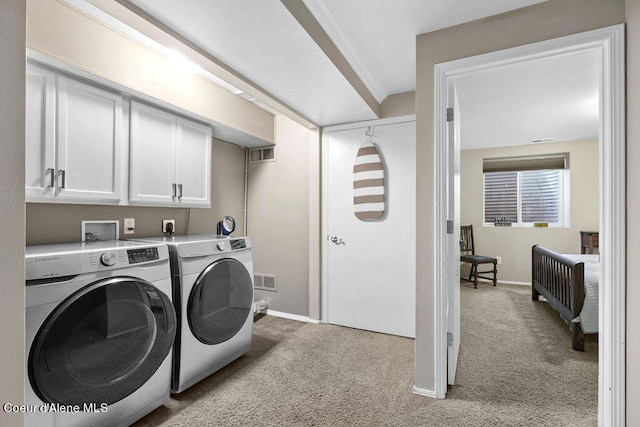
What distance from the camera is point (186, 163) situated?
2.46 m

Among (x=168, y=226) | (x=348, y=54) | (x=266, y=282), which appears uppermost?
(x=348, y=54)

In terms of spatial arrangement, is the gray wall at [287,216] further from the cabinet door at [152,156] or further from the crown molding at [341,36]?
the cabinet door at [152,156]

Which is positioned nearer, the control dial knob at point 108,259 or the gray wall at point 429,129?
the control dial knob at point 108,259

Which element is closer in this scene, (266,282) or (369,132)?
(369,132)

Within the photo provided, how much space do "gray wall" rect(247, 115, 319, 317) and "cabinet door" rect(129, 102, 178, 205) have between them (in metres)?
1.20

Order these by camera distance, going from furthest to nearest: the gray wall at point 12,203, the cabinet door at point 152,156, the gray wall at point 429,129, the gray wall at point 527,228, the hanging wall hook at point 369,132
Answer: the gray wall at point 527,228 < the hanging wall hook at point 369,132 < the cabinet door at point 152,156 < the gray wall at point 429,129 < the gray wall at point 12,203

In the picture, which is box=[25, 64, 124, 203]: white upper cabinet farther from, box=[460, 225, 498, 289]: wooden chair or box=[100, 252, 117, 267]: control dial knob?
box=[460, 225, 498, 289]: wooden chair

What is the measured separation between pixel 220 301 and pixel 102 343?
2.40ft

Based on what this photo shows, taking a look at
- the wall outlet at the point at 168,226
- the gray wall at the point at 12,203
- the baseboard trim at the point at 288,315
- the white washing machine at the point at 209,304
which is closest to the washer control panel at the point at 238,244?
the white washing machine at the point at 209,304

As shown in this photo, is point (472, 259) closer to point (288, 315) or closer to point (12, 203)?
point (288, 315)

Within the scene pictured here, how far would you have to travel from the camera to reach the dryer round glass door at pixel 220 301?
1.91 metres

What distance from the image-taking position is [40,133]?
158 centimetres

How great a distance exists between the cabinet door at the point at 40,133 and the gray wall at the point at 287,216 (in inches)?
78.6

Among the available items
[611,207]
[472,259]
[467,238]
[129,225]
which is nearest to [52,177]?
[129,225]
